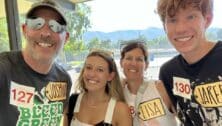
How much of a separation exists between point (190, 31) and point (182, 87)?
30 centimetres

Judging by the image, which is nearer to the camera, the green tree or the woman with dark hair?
the woman with dark hair

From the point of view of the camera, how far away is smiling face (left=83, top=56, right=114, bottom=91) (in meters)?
1.89

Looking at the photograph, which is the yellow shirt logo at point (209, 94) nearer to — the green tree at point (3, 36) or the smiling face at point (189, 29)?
the smiling face at point (189, 29)

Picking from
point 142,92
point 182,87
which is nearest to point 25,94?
point 142,92

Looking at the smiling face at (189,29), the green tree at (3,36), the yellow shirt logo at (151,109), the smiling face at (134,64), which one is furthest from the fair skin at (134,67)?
the green tree at (3,36)

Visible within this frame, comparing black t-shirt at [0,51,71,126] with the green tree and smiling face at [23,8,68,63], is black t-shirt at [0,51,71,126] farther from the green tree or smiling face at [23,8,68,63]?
the green tree

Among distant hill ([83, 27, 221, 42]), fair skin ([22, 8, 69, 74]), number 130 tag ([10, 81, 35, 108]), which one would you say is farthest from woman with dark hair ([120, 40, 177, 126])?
number 130 tag ([10, 81, 35, 108])

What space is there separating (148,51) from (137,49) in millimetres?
89

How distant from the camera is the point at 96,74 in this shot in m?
1.91

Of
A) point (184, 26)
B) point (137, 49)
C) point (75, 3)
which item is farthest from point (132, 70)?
point (75, 3)

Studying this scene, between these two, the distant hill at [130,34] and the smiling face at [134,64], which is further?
the distant hill at [130,34]

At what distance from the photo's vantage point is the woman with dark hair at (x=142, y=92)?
1794 mm

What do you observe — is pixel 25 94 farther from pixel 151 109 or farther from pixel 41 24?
pixel 151 109

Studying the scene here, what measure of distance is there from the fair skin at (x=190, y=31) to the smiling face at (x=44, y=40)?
1.84 feet
